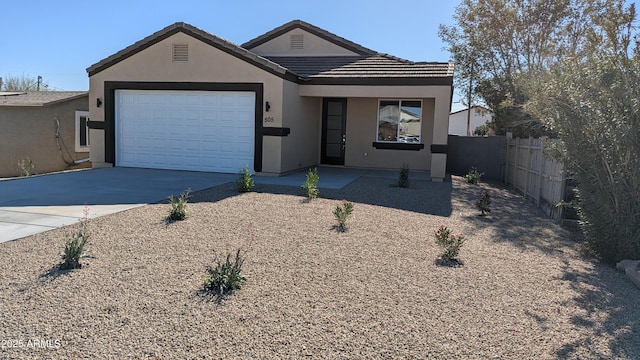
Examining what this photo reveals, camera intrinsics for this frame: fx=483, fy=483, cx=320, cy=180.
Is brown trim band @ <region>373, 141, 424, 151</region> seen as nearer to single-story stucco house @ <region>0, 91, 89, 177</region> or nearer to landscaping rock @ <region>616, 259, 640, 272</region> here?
landscaping rock @ <region>616, 259, 640, 272</region>

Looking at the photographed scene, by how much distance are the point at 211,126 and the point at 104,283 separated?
10148mm

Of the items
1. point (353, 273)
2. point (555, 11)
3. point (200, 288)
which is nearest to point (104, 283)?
point (200, 288)

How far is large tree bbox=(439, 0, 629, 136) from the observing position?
18.3 metres

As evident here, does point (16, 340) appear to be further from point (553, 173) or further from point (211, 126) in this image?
point (211, 126)

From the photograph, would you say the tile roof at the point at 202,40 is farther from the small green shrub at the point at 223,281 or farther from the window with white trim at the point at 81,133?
the small green shrub at the point at 223,281

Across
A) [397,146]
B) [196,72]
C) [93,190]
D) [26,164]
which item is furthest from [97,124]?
[397,146]

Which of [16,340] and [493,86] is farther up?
[493,86]

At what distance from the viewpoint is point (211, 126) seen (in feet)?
48.5

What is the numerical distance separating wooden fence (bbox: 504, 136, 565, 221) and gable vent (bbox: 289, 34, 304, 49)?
28.2 ft

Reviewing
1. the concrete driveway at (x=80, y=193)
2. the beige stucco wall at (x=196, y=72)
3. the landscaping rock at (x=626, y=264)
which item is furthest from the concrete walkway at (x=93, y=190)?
the landscaping rock at (x=626, y=264)

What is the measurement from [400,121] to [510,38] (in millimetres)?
6390

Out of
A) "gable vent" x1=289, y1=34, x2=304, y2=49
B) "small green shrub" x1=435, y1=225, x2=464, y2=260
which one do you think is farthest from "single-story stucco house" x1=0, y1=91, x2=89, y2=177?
"small green shrub" x1=435, y1=225, x2=464, y2=260

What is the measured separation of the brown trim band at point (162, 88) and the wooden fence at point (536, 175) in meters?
7.50

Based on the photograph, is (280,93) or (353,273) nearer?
(353,273)
